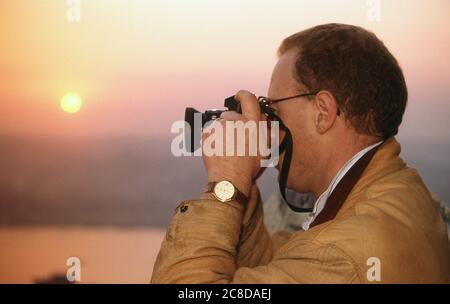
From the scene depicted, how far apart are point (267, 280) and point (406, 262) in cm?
26

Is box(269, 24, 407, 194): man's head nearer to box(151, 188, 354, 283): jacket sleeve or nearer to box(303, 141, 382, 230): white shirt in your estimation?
box(303, 141, 382, 230): white shirt

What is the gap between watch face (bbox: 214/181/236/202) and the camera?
43.8 inches

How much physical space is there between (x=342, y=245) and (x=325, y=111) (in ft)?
1.16

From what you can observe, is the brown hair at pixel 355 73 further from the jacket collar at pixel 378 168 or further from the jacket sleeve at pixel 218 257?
the jacket sleeve at pixel 218 257

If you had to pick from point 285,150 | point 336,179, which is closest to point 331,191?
point 336,179

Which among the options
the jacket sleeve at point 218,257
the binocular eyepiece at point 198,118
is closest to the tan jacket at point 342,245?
the jacket sleeve at point 218,257

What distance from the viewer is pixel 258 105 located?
4.01 ft

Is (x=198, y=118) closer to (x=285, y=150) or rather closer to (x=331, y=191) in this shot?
(x=285, y=150)

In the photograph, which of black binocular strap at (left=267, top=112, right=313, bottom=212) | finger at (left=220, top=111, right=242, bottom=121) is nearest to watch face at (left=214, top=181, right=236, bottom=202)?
finger at (left=220, top=111, right=242, bottom=121)

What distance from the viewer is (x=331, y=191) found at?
1.24 m

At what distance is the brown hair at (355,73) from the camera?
125 centimetres

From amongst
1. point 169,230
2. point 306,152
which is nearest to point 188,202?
point 169,230

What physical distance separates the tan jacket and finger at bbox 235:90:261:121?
200mm
